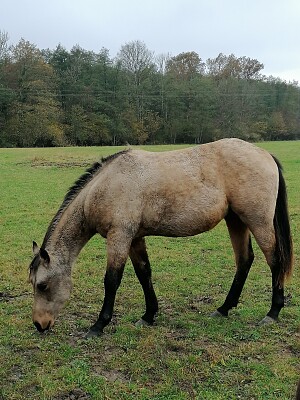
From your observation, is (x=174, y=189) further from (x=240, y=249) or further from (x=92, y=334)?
(x=92, y=334)

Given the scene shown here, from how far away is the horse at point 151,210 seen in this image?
4.39m

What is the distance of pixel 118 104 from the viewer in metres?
47.4

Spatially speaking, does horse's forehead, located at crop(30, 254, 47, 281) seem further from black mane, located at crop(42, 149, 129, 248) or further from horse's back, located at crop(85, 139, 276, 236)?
horse's back, located at crop(85, 139, 276, 236)

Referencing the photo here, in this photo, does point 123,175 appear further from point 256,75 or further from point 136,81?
point 256,75

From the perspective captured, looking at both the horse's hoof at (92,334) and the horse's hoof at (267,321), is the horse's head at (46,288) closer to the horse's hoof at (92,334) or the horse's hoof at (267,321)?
the horse's hoof at (92,334)

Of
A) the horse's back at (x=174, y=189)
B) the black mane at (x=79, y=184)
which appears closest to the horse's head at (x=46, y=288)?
the black mane at (x=79, y=184)

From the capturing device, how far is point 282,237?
4.92 m

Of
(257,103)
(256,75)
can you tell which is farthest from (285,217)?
(256,75)

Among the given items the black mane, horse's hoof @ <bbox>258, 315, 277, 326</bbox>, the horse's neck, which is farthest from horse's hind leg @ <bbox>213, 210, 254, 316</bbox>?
the horse's neck

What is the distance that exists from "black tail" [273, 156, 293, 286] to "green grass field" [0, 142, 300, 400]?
1.70 feet

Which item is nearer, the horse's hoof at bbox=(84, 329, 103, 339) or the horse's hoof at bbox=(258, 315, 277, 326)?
the horse's hoof at bbox=(84, 329, 103, 339)

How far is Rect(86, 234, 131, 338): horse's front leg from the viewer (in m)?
4.38

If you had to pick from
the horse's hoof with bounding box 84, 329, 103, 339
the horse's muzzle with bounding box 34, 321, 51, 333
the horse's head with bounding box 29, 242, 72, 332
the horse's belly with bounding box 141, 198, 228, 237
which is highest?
the horse's belly with bounding box 141, 198, 228, 237

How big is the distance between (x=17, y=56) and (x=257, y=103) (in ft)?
107
